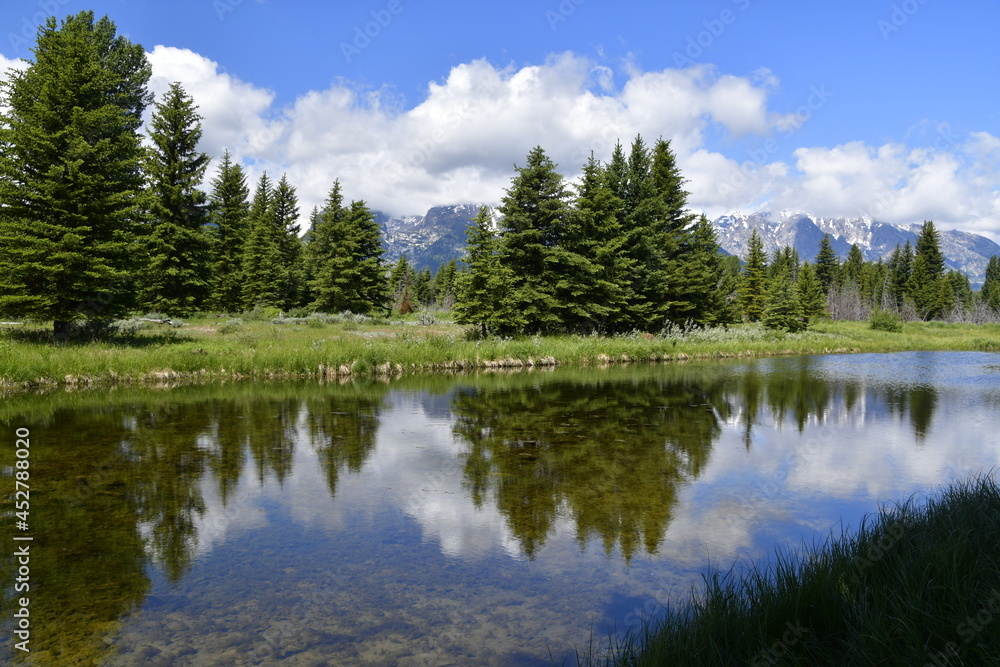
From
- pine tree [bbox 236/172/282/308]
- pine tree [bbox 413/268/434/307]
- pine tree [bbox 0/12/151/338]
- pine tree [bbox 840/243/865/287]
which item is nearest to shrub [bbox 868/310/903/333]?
pine tree [bbox 840/243/865/287]

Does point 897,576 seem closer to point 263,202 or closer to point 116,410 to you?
point 116,410

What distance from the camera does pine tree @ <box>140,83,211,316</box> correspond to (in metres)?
31.8

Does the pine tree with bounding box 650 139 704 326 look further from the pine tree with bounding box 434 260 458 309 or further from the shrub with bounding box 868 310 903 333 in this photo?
the pine tree with bounding box 434 260 458 309

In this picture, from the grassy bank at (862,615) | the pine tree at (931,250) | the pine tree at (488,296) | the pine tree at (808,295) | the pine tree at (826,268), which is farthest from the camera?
the pine tree at (826,268)

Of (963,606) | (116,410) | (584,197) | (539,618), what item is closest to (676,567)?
(539,618)

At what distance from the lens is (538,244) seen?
1182 inches

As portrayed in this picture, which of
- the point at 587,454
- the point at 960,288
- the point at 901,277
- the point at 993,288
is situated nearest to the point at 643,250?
the point at 587,454

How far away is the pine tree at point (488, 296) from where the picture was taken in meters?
28.6

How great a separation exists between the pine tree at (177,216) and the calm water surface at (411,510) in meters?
19.1

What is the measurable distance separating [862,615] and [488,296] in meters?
25.6

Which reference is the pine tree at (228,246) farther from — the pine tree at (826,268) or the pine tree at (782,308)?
the pine tree at (826,268)

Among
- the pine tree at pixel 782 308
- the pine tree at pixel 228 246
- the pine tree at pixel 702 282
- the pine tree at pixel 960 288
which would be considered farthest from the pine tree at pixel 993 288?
the pine tree at pixel 228 246

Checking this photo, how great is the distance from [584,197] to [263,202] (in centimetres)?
4003

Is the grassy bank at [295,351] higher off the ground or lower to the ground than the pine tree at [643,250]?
lower
